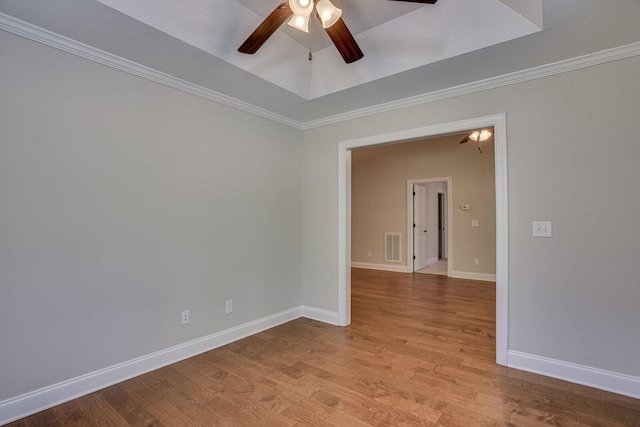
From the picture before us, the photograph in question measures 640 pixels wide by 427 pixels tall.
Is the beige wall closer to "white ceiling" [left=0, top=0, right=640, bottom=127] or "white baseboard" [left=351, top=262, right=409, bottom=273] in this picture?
"white baseboard" [left=351, top=262, right=409, bottom=273]

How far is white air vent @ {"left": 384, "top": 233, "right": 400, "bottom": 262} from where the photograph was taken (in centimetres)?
702

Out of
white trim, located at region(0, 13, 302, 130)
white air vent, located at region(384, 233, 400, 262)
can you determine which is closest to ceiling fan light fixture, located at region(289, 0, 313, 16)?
white trim, located at region(0, 13, 302, 130)

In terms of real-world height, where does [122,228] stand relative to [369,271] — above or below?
above

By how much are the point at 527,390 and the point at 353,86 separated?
2.80 meters

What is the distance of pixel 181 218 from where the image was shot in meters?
2.68

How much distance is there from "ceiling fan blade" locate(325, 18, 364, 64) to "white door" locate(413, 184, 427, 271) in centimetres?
534

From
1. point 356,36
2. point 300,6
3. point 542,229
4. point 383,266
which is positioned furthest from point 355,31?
point 383,266

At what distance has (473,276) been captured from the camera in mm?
6047

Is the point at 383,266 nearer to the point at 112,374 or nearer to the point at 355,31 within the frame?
the point at 355,31

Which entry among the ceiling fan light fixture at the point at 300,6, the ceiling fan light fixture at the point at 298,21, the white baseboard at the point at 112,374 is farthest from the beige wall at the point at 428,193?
the ceiling fan light fixture at the point at 300,6

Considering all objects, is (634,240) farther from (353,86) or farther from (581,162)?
(353,86)

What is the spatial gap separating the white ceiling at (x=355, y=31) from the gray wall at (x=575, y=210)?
2.21 feet

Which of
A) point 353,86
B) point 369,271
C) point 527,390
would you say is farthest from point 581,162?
point 369,271

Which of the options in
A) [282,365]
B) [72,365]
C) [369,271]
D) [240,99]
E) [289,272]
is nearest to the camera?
[72,365]
